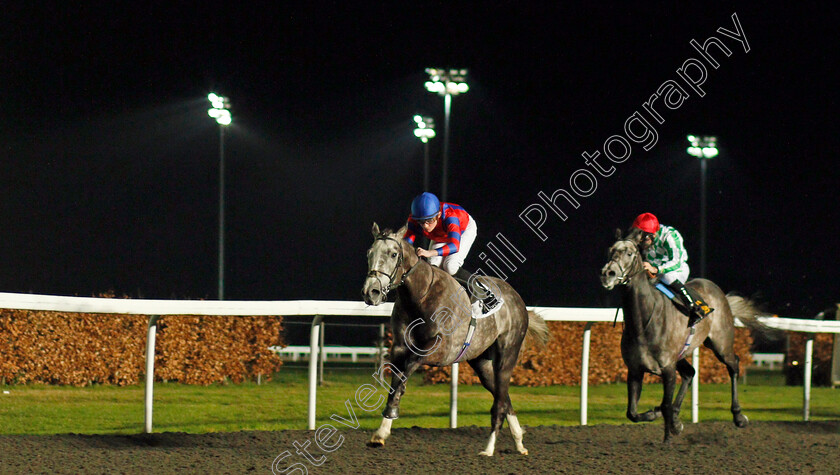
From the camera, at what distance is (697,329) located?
19.6 ft

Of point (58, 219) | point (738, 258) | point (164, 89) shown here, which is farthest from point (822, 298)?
point (58, 219)

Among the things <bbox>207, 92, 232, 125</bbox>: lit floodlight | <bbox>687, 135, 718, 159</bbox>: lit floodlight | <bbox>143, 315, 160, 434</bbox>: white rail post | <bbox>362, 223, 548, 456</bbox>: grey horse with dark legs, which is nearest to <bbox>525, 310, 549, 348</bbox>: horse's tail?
<bbox>362, 223, 548, 456</bbox>: grey horse with dark legs

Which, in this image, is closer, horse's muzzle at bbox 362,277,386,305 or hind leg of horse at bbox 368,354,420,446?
horse's muzzle at bbox 362,277,386,305

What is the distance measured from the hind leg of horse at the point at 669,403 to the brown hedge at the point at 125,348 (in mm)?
3730

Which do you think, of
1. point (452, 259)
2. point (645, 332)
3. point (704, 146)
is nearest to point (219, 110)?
point (704, 146)

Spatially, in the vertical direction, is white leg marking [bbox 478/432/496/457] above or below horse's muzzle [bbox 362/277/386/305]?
below

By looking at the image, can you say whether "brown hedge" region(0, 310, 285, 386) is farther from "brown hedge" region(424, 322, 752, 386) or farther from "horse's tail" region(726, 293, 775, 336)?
"horse's tail" region(726, 293, 775, 336)

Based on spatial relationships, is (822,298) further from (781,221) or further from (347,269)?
(347,269)

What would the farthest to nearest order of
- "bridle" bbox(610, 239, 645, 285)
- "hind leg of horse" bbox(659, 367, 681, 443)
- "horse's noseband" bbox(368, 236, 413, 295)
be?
"hind leg of horse" bbox(659, 367, 681, 443), "bridle" bbox(610, 239, 645, 285), "horse's noseband" bbox(368, 236, 413, 295)

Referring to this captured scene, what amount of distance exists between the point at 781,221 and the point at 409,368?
26.1 metres

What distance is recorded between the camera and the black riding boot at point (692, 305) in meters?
5.73

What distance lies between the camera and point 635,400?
545cm

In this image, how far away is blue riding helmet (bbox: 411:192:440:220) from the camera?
14.8 ft

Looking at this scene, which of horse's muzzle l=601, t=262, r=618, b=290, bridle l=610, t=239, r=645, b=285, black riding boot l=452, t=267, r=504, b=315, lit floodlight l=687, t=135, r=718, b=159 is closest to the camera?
black riding boot l=452, t=267, r=504, b=315
